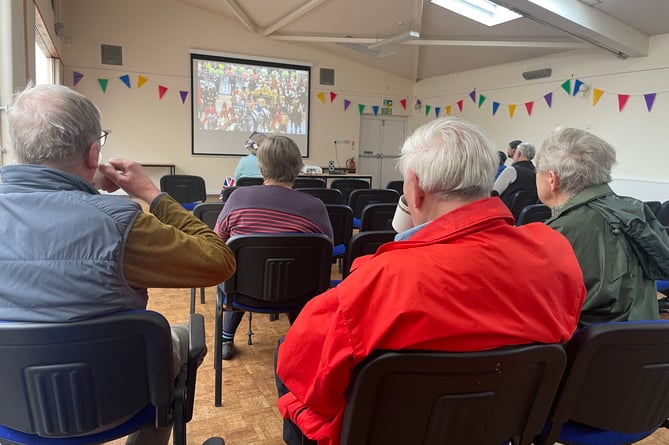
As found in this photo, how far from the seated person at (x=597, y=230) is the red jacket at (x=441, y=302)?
42 cm

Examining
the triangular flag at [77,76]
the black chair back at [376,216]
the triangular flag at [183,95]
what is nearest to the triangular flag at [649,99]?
the black chair back at [376,216]

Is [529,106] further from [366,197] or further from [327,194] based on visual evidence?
[327,194]

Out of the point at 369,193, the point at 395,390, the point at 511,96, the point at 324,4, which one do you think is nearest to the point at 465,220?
the point at 395,390

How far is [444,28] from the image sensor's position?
7.30 meters

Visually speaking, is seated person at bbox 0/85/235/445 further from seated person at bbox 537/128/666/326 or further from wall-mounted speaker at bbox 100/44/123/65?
wall-mounted speaker at bbox 100/44/123/65

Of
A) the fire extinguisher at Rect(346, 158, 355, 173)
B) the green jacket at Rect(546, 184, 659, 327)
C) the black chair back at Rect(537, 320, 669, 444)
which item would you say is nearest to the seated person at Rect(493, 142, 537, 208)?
the green jacket at Rect(546, 184, 659, 327)

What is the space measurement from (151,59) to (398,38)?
14.8 feet

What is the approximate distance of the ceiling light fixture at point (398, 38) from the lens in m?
6.98

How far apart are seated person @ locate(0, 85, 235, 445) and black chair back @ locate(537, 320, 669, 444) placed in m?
0.89

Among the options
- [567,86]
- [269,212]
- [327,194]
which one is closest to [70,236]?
[269,212]

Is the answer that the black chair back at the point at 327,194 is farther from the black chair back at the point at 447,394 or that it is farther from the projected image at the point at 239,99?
the projected image at the point at 239,99

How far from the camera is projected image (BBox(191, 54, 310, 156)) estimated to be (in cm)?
857

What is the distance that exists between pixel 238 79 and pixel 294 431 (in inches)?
334

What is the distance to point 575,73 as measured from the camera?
23.2ft
